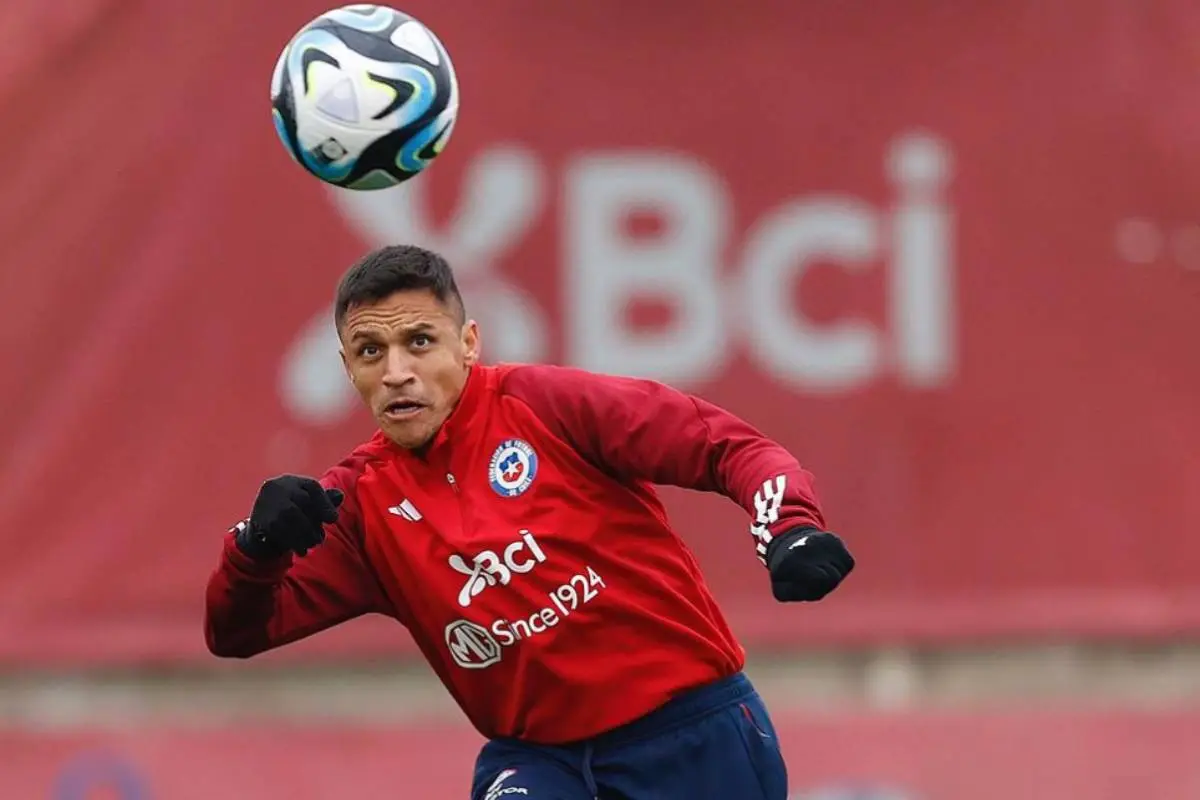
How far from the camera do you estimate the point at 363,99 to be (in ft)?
18.7

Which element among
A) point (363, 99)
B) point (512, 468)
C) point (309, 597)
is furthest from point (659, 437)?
point (363, 99)

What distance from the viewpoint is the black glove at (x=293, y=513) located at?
196 inches

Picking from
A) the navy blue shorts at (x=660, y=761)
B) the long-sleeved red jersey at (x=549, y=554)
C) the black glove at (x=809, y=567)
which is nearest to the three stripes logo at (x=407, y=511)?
the long-sleeved red jersey at (x=549, y=554)

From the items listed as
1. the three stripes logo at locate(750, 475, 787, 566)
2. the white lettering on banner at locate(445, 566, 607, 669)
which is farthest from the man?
the three stripes logo at locate(750, 475, 787, 566)

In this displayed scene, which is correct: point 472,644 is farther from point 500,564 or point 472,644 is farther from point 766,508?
point 766,508

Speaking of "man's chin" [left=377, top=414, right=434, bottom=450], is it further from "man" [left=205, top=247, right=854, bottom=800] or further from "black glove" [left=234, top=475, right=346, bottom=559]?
"black glove" [left=234, top=475, right=346, bottom=559]

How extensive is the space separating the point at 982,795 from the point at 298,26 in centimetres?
363

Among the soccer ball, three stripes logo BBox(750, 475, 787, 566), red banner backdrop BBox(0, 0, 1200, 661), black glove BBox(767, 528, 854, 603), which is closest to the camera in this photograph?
black glove BBox(767, 528, 854, 603)

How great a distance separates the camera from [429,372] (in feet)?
17.1

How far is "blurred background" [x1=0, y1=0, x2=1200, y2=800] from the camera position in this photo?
323 inches

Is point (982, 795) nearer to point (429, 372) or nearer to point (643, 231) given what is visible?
point (643, 231)

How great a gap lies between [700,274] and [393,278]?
327cm

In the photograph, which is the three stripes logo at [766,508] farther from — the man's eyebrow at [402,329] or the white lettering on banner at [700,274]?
the white lettering on banner at [700,274]

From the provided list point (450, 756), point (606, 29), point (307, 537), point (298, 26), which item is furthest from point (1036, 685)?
point (307, 537)
